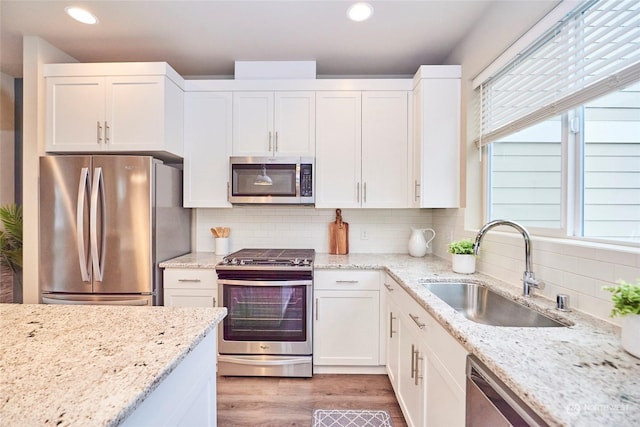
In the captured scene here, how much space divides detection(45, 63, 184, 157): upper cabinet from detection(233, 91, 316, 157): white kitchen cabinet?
591 mm

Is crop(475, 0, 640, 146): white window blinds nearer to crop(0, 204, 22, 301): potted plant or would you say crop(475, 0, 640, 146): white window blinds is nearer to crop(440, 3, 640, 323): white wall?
crop(440, 3, 640, 323): white wall

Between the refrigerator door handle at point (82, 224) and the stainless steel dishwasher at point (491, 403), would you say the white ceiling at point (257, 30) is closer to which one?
the refrigerator door handle at point (82, 224)

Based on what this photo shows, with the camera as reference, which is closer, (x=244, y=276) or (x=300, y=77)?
(x=244, y=276)

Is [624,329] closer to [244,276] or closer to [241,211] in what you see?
[244,276]

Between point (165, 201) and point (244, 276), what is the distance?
91cm

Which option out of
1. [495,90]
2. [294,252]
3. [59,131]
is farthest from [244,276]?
[495,90]

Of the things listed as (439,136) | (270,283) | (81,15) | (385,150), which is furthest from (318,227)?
(81,15)

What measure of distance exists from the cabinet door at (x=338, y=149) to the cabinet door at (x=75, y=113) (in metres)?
1.78

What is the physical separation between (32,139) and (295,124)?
2.10 meters

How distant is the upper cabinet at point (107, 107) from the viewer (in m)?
2.30

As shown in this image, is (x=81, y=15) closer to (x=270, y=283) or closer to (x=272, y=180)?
(x=272, y=180)

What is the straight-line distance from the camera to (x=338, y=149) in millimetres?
2547

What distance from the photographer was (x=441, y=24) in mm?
2098

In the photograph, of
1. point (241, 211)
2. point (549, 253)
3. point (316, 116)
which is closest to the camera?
point (549, 253)
